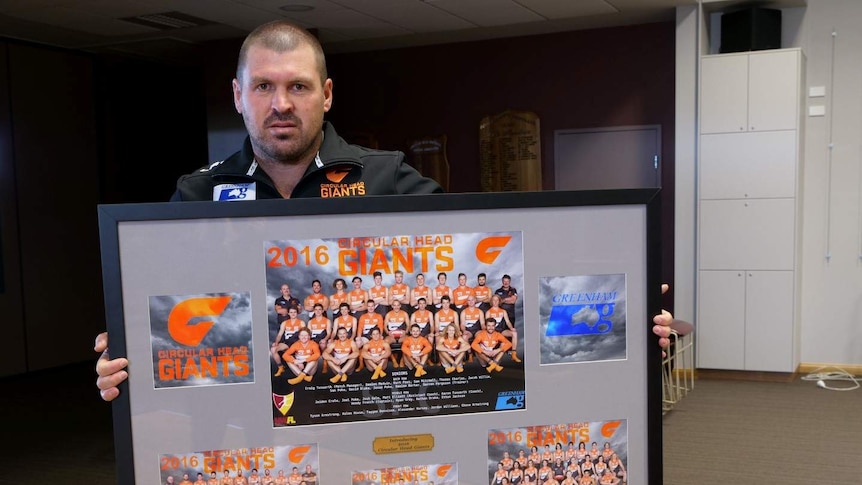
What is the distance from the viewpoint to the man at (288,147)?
1438mm

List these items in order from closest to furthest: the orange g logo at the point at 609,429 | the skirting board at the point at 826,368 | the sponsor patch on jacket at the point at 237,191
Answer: the orange g logo at the point at 609,429 → the sponsor patch on jacket at the point at 237,191 → the skirting board at the point at 826,368

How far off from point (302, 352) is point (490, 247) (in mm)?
350

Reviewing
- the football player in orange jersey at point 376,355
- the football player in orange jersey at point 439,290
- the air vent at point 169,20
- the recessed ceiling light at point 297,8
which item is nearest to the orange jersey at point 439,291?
the football player in orange jersey at point 439,290

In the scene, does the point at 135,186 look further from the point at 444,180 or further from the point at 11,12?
the point at 444,180

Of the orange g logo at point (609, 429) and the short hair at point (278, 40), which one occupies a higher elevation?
the short hair at point (278, 40)

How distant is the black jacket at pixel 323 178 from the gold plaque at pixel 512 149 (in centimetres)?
521

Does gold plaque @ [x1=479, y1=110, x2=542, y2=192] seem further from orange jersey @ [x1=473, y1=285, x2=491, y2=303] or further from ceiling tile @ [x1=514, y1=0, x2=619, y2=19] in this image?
orange jersey @ [x1=473, y1=285, x2=491, y2=303]

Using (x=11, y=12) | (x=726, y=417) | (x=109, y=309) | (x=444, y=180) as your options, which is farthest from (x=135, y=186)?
(x=109, y=309)

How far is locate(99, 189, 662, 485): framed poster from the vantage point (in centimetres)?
117

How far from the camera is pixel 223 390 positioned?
118cm

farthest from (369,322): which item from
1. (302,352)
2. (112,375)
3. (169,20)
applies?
(169,20)

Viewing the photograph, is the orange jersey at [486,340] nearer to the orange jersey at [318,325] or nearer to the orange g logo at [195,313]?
the orange jersey at [318,325]

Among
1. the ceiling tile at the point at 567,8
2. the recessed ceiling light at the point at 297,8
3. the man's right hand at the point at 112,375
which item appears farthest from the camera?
the ceiling tile at the point at 567,8

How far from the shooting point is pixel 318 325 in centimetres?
118
